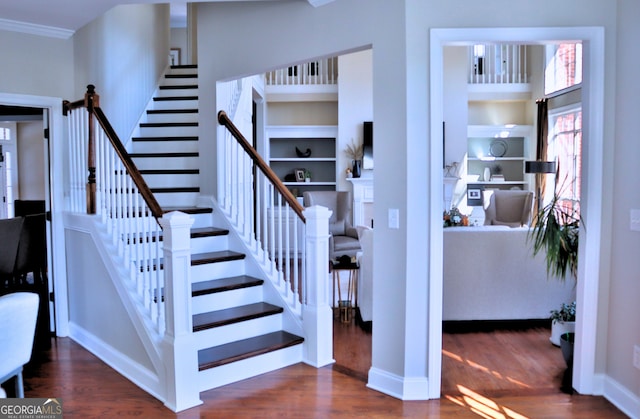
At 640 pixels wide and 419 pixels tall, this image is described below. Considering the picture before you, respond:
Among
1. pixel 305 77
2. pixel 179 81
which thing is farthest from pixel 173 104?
pixel 305 77

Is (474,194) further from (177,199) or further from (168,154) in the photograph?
(177,199)

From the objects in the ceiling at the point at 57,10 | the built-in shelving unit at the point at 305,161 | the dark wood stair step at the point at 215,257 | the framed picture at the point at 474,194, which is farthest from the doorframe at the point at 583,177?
the framed picture at the point at 474,194

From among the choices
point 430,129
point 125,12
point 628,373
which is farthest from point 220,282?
point 125,12

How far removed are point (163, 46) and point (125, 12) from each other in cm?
142

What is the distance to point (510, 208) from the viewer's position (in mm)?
7875

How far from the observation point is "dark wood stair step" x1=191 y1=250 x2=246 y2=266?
391 cm

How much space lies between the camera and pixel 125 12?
5633 mm

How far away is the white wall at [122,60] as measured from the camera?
4566 mm

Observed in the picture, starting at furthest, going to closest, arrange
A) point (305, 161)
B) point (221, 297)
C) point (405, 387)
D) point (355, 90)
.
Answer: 1. point (305, 161)
2. point (355, 90)
3. point (221, 297)
4. point (405, 387)

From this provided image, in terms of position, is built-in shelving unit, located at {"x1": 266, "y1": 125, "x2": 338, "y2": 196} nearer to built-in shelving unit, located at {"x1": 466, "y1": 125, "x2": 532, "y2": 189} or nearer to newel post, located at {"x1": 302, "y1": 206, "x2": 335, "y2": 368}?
built-in shelving unit, located at {"x1": 466, "y1": 125, "x2": 532, "y2": 189}

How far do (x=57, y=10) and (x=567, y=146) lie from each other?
7751 millimetres

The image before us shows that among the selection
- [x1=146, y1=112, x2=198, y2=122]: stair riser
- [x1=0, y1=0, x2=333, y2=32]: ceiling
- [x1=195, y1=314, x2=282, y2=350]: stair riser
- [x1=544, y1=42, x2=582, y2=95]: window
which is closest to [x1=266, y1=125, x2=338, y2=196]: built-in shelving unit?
[x1=146, y1=112, x2=198, y2=122]: stair riser

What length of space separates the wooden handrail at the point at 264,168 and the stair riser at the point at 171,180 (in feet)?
3.13

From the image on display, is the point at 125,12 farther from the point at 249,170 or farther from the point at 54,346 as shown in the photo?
the point at 54,346
